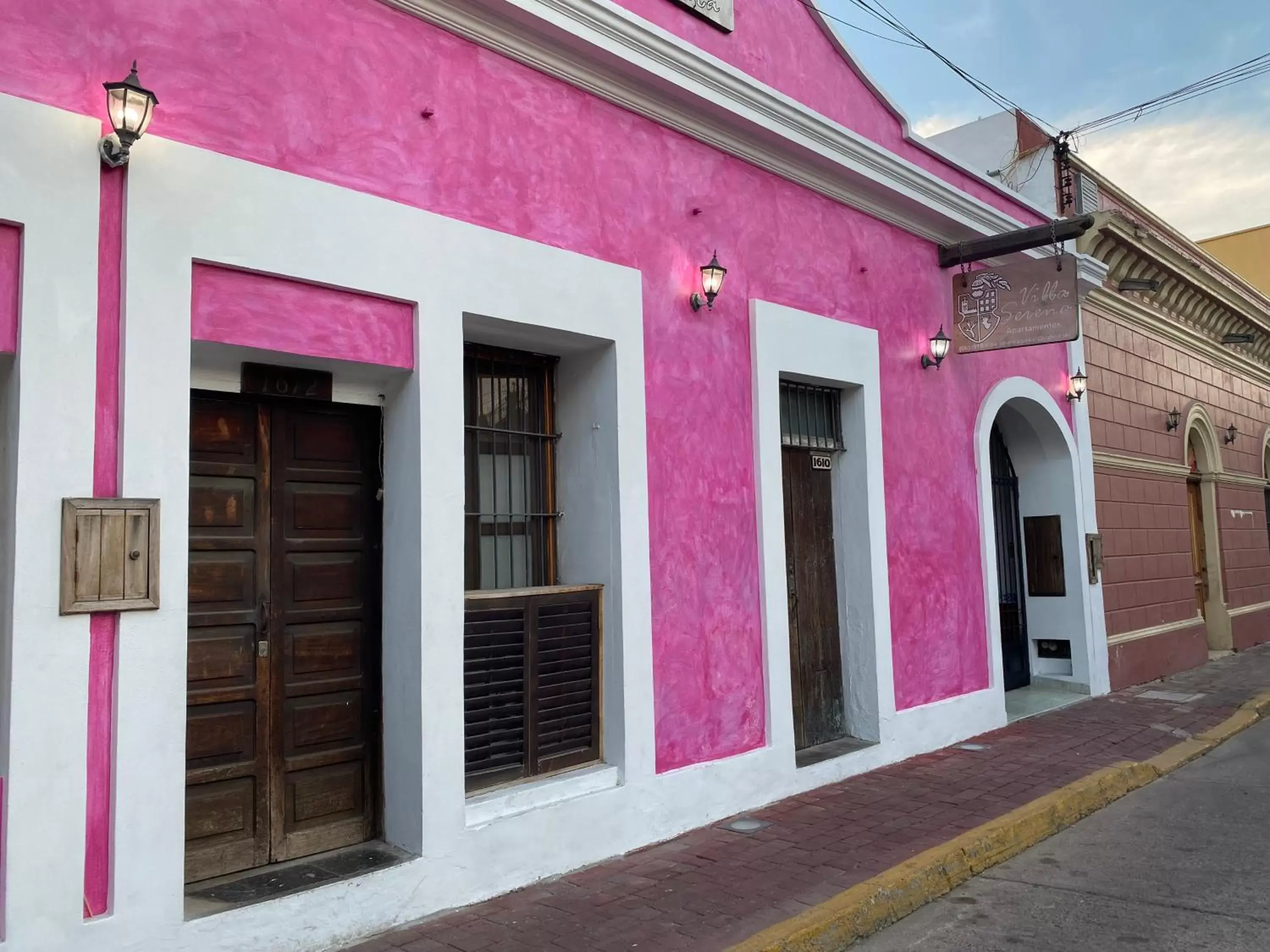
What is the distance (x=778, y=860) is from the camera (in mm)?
5051

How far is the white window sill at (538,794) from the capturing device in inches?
183

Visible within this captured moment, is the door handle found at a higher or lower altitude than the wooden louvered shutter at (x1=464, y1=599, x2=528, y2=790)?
higher

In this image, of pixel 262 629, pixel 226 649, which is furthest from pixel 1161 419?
pixel 226 649

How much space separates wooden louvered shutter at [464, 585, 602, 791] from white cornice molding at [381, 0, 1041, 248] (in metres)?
2.91

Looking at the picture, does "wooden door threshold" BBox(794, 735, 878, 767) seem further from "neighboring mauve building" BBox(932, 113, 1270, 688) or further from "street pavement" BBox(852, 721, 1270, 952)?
"neighboring mauve building" BBox(932, 113, 1270, 688)

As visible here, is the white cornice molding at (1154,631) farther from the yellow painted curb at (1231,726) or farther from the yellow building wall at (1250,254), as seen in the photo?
the yellow building wall at (1250,254)

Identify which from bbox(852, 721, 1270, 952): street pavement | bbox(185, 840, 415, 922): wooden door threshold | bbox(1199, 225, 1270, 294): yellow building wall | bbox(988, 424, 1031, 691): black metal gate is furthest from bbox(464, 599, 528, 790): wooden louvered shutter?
bbox(1199, 225, 1270, 294): yellow building wall

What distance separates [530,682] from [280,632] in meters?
1.36

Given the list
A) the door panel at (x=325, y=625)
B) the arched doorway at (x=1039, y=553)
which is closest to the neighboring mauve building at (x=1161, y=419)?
the arched doorway at (x=1039, y=553)

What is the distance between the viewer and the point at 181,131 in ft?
12.8

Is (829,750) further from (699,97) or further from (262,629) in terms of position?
(699,97)

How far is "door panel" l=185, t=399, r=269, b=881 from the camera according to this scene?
4.14m

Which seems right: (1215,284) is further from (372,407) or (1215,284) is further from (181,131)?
(181,131)

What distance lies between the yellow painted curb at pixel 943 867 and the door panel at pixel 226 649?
2.20m
